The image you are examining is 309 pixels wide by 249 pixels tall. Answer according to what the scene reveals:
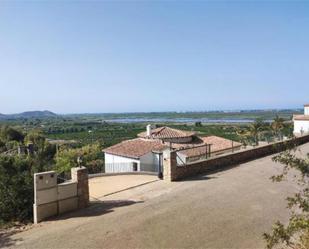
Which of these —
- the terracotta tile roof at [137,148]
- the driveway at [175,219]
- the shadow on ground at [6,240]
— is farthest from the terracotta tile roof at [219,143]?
the shadow on ground at [6,240]

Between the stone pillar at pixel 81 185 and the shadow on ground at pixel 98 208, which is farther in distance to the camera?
the stone pillar at pixel 81 185

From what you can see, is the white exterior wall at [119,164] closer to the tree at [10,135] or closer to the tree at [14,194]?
the tree at [14,194]

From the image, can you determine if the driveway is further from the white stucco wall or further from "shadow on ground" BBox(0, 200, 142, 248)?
the white stucco wall

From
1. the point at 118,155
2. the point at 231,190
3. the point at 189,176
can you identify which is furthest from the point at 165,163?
the point at 118,155

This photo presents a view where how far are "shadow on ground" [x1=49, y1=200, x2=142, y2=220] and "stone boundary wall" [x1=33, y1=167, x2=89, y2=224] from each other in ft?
0.79

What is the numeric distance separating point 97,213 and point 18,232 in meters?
2.22

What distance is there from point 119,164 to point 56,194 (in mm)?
16814

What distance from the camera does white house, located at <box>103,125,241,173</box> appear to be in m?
26.0

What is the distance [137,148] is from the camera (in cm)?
2769

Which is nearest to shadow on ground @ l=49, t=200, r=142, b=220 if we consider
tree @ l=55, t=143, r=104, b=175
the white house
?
the white house

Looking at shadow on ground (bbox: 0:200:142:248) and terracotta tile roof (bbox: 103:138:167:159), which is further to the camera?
terracotta tile roof (bbox: 103:138:167:159)

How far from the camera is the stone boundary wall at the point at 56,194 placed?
33.0 feet

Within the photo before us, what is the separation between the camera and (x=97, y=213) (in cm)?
1041

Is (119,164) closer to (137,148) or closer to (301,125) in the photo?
(137,148)
